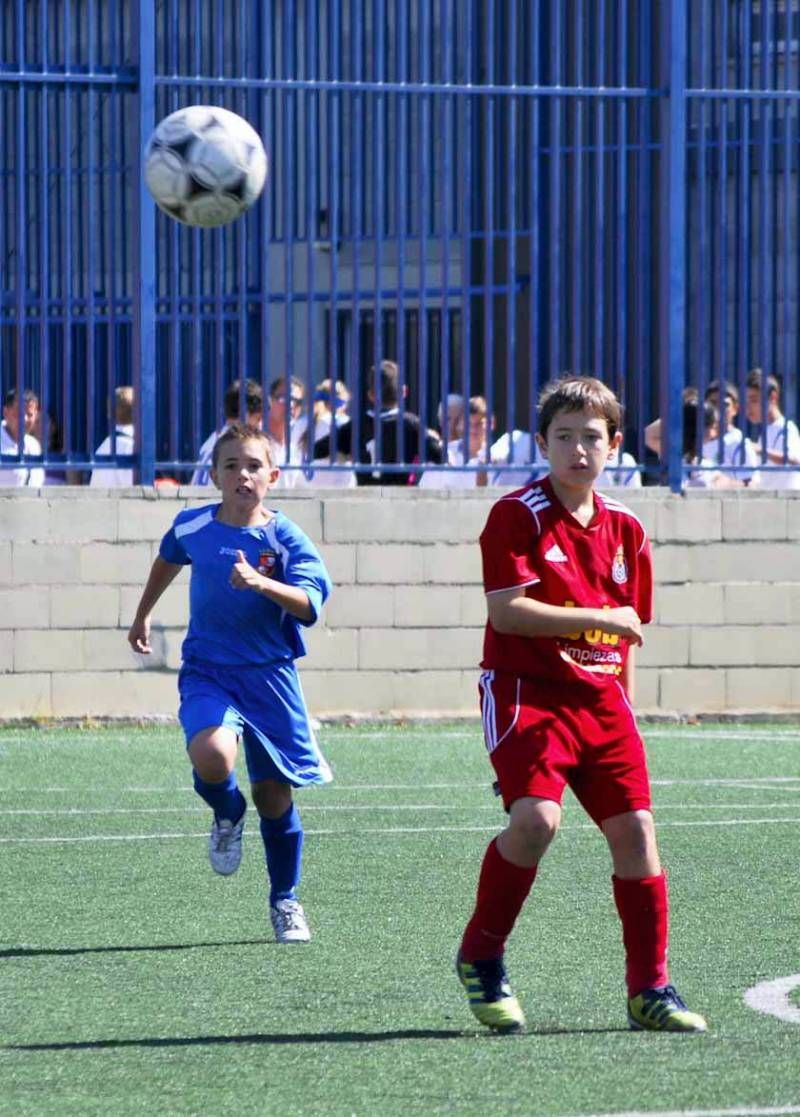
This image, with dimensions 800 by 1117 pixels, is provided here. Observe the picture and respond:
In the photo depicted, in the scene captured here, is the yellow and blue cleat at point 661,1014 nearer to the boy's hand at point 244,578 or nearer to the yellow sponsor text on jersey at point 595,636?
the yellow sponsor text on jersey at point 595,636

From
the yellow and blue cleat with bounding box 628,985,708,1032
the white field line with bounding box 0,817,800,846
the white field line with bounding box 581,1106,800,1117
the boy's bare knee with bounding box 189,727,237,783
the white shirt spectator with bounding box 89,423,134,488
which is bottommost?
the white field line with bounding box 0,817,800,846

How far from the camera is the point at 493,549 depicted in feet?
17.5

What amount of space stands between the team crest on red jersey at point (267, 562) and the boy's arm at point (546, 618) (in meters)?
1.93

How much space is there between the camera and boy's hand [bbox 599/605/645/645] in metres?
5.22

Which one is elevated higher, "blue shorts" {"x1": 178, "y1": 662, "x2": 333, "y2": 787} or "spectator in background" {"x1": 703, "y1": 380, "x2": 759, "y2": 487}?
"spectator in background" {"x1": 703, "y1": 380, "x2": 759, "y2": 487}

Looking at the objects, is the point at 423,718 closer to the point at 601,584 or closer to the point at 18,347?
the point at 18,347

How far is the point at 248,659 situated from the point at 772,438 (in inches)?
293

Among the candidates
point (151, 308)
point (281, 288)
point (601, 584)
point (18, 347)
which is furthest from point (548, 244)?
point (601, 584)

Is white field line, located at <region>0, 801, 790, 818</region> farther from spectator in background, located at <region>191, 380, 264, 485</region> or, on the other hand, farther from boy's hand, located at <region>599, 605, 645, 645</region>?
boy's hand, located at <region>599, 605, 645, 645</region>

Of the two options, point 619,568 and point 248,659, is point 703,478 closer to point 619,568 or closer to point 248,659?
point 248,659

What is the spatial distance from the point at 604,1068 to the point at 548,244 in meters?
9.32

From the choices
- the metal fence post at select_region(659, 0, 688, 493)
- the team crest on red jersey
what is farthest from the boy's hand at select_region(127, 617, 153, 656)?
the metal fence post at select_region(659, 0, 688, 493)

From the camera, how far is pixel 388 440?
1333 centimetres

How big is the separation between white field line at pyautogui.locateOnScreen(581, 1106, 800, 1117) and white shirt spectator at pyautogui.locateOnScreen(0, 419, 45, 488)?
8.87 m
